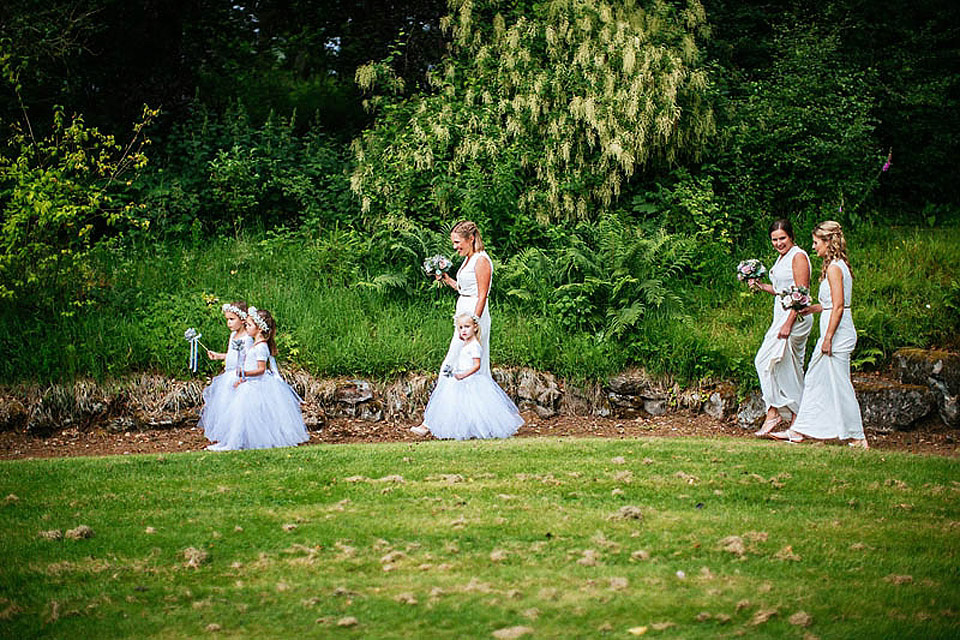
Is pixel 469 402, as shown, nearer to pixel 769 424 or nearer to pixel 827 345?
pixel 769 424

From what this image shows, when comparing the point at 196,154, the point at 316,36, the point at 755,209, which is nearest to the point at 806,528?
the point at 755,209

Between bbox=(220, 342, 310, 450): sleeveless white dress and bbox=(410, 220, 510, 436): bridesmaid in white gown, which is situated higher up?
bbox=(410, 220, 510, 436): bridesmaid in white gown

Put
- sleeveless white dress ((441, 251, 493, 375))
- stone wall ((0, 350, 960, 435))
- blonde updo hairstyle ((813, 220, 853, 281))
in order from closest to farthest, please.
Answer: blonde updo hairstyle ((813, 220, 853, 281)) → sleeveless white dress ((441, 251, 493, 375)) → stone wall ((0, 350, 960, 435))

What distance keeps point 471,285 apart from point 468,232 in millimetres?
542

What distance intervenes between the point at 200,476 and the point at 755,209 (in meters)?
9.95

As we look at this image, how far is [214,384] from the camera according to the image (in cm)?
900

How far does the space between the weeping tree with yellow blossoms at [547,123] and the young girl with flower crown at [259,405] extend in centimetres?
479

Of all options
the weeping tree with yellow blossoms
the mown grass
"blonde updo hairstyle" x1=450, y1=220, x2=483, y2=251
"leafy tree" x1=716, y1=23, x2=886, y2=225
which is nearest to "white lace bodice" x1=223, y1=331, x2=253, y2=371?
the mown grass

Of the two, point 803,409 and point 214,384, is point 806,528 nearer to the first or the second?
point 803,409

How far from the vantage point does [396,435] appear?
9.98 metres

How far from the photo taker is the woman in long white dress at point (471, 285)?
29.6ft

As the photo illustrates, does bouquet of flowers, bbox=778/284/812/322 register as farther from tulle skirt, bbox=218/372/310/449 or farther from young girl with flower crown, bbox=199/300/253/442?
young girl with flower crown, bbox=199/300/253/442

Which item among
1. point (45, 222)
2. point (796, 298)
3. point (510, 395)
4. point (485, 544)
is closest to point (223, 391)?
point (45, 222)

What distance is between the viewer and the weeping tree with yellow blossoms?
13055mm
